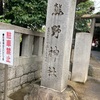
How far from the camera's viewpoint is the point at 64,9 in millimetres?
3273

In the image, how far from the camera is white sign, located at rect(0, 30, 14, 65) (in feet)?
8.00

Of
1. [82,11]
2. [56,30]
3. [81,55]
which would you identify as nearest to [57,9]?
[56,30]

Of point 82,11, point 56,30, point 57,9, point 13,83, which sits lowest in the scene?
point 13,83

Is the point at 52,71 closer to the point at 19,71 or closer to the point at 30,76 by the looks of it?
the point at 19,71

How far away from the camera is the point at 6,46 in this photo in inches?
98.2

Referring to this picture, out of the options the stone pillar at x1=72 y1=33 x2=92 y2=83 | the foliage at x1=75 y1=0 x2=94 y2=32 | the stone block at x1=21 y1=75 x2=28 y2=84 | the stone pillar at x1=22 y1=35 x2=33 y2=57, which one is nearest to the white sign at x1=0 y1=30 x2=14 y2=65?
the stone pillar at x1=22 y1=35 x2=33 y2=57

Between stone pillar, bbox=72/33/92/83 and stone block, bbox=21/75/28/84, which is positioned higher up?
stone pillar, bbox=72/33/92/83

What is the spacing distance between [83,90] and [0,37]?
3130mm

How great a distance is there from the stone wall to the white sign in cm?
71

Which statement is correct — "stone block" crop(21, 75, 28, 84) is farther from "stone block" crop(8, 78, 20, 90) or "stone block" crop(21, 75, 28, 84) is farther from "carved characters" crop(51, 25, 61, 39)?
"carved characters" crop(51, 25, 61, 39)

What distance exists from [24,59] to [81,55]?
222cm

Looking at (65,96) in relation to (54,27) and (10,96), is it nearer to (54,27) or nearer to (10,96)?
(10,96)

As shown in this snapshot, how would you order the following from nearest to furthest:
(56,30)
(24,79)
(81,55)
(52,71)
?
1. (56,30)
2. (52,71)
3. (24,79)
4. (81,55)

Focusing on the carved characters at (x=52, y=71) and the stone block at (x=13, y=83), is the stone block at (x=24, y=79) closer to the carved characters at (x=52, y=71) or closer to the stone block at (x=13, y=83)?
the stone block at (x=13, y=83)
